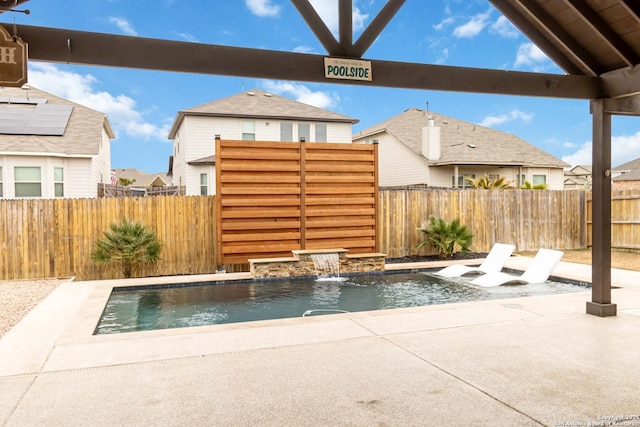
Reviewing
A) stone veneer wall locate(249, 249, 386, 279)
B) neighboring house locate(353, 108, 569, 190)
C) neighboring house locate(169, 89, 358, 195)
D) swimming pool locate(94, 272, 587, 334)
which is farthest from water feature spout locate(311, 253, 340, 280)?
neighboring house locate(353, 108, 569, 190)

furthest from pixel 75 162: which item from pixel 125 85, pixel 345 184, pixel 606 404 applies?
pixel 125 85

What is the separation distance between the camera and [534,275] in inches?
339

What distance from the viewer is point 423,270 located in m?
10.2

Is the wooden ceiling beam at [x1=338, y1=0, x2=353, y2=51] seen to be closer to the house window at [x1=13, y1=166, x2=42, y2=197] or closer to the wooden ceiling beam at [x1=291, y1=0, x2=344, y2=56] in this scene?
the wooden ceiling beam at [x1=291, y1=0, x2=344, y2=56]

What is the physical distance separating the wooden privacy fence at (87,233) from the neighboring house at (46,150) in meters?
5.53

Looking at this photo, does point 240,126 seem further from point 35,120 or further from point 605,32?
point 605,32

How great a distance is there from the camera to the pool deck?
3.02 metres

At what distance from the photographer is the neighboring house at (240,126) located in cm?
1850

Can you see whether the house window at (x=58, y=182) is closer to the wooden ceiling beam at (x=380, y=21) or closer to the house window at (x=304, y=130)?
the house window at (x=304, y=130)

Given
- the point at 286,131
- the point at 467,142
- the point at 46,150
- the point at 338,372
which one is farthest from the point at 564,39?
the point at 467,142

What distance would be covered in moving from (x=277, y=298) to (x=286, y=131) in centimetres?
1270

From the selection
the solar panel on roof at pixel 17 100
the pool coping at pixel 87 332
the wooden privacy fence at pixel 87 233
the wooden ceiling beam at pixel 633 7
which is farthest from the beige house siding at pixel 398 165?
the wooden ceiling beam at pixel 633 7

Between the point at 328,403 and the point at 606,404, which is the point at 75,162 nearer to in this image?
the point at 328,403

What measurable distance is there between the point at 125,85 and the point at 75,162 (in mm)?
26489
